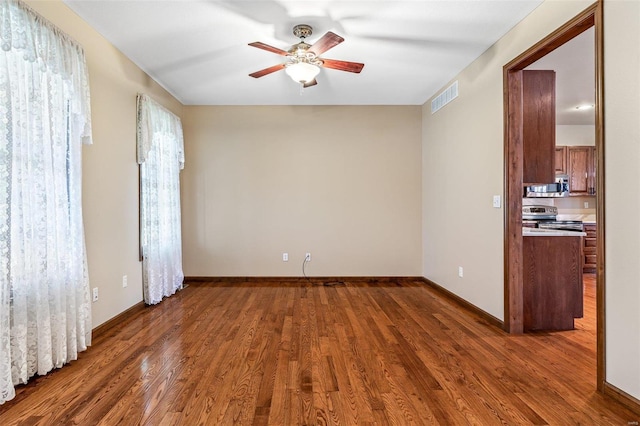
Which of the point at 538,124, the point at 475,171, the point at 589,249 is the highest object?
the point at 538,124

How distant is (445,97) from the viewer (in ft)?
13.5

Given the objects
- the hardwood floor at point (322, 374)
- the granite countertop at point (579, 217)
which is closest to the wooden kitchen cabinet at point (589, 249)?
the granite countertop at point (579, 217)

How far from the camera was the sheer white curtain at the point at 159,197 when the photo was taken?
A: 11.8 feet

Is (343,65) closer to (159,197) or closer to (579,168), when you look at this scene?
(159,197)

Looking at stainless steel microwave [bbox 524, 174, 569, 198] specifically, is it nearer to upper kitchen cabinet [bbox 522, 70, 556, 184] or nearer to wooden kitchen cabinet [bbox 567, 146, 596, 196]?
wooden kitchen cabinet [bbox 567, 146, 596, 196]

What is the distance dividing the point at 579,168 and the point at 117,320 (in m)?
7.57

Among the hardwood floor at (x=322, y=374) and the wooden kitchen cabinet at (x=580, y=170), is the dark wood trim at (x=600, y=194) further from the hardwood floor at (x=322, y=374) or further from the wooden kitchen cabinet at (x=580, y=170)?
the wooden kitchen cabinet at (x=580, y=170)

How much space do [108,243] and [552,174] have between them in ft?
13.9

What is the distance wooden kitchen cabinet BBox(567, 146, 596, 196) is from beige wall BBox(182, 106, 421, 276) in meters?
3.25

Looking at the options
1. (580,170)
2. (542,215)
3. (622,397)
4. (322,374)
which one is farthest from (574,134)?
(322,374)

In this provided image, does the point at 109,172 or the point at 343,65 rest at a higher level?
the point at 343,65

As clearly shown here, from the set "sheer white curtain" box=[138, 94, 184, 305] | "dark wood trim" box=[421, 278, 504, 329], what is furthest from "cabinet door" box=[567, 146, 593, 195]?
"sheer white curtain" box=[138, 94, 184, 305]

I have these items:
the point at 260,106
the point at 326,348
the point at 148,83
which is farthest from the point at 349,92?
the point at 326,348

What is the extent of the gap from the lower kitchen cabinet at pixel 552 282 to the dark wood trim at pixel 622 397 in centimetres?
108
